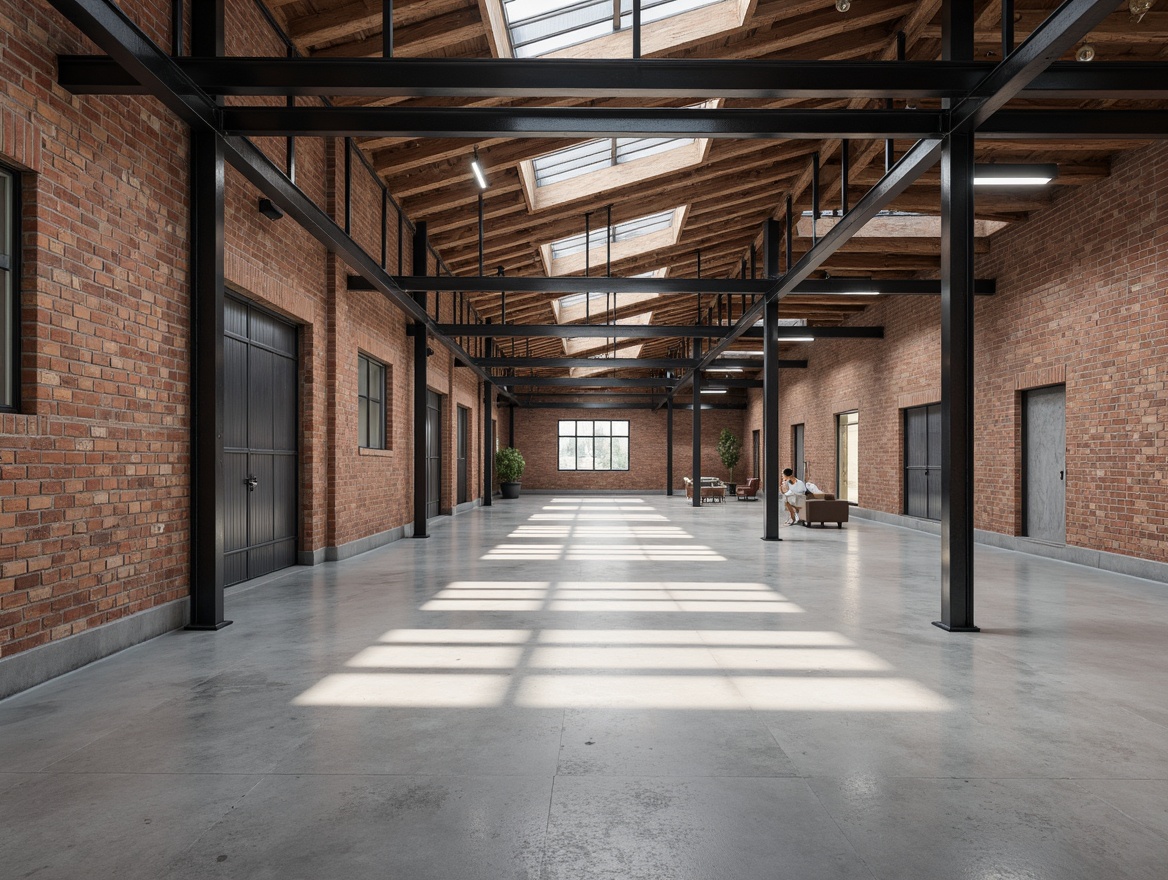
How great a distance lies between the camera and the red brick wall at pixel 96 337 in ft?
12.4

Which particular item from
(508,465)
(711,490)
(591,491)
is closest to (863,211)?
(711,490)

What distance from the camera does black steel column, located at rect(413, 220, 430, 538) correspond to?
11.5 metres

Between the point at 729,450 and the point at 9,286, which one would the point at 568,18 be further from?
the point at 729,450

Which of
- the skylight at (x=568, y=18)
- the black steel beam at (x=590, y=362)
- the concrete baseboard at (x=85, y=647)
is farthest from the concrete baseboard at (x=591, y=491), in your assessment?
the concrete baseboard at (x=85, y=647)

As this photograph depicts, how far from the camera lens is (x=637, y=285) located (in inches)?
411

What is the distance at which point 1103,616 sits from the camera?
5734 millimetres

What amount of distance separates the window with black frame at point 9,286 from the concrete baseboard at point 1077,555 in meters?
9.11

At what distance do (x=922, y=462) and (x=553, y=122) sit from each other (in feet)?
37.1

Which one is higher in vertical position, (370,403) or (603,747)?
(370,403)

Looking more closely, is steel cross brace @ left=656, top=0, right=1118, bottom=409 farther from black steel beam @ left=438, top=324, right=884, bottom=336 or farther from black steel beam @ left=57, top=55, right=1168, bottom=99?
black steel beam @ left=438, top=324, right=884, bottom=336

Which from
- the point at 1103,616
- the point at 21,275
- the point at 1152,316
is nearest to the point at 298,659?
the point at 21,275

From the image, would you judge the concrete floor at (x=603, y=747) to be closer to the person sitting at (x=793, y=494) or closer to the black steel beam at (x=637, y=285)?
the black steel beam at (x=637, y=285)

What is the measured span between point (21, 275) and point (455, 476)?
12.8 m

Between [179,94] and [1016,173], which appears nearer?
[179,94]
